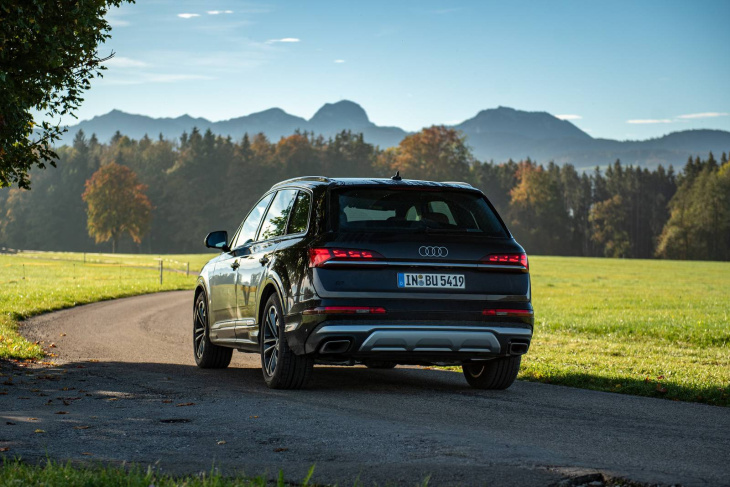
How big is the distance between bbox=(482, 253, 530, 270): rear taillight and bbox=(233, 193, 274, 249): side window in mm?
2991

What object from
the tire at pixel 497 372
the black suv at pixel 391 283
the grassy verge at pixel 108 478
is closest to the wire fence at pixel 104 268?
the tire at pixel 497 372

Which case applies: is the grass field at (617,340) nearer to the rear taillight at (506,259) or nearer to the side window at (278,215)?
the rear taillight at (506,259)

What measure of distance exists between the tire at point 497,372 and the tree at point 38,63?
607 centimetres

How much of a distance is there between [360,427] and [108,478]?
235 cm

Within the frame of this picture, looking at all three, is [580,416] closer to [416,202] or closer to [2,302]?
[416,202]

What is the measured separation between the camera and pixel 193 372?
1125 centimetres

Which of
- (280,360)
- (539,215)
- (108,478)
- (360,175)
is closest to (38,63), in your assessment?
(280,360)

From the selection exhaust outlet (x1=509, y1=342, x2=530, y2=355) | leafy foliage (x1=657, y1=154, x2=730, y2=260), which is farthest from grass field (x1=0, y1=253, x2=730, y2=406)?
leafy foliage (x1=657, y1=154, x2=730, y2=260)

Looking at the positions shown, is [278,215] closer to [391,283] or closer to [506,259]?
[391,283]

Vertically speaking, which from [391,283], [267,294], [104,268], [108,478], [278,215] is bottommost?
[104,268]

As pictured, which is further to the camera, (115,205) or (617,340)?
(115,205)

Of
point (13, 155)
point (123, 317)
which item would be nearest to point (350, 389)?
point (13, 155)

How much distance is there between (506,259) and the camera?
28.8ft

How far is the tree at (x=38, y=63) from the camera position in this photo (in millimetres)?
11188
